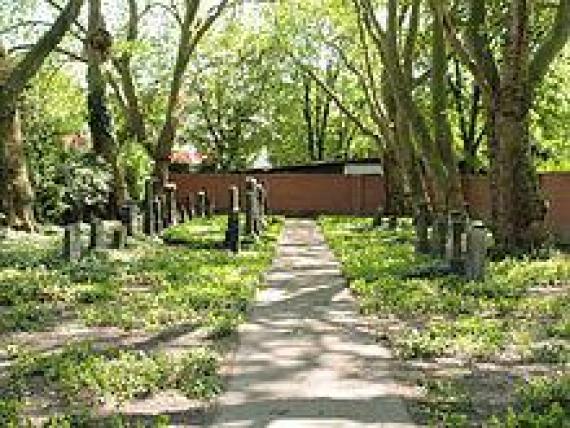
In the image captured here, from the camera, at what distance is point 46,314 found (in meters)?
11.1

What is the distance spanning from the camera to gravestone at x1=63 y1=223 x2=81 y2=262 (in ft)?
51.4

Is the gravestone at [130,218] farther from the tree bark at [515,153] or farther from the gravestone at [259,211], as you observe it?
the tree bark at [515,153]

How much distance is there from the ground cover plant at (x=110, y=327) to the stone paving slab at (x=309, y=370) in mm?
281

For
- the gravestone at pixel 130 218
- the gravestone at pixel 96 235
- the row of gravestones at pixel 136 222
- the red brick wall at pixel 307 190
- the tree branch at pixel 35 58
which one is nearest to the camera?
the tree branch at pixel 35 58

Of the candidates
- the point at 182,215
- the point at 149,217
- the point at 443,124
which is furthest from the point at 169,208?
the point at 443,124

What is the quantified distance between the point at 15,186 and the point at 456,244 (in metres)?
10.1

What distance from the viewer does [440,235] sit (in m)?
18.4

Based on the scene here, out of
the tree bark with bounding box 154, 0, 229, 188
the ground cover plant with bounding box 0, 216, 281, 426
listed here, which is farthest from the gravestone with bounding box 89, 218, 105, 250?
the tree bark with bounding box 154, 0, 229, 188

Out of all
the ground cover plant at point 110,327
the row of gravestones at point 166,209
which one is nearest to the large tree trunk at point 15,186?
the ground cover plant at point 110,327

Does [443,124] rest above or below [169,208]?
above

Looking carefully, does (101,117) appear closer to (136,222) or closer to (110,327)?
(136,222)

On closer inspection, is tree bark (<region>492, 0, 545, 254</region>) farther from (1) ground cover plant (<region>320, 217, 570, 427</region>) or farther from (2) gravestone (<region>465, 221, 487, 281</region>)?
(2) gravestone (<region>465, 221, 487, 281</region>)

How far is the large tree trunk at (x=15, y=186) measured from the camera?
21078 mm

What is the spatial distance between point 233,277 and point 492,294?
3903 millimetres
